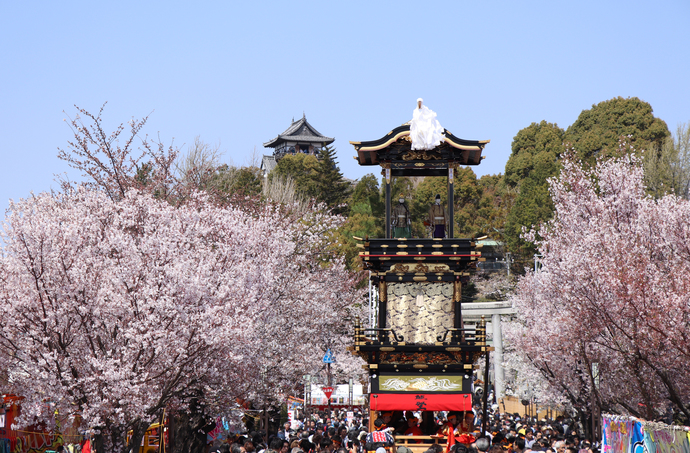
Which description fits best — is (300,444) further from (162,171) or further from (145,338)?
(162,171)

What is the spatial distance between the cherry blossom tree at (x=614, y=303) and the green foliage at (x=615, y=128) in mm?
33033

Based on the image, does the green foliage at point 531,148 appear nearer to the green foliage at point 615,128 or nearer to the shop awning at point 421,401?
the green foliage at point 615,128

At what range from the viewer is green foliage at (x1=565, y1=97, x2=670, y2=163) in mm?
68062

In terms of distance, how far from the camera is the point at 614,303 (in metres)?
23.0

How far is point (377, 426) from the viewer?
1722cm

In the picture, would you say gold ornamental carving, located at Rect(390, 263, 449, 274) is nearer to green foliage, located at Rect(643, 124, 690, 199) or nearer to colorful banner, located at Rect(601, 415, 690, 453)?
colorful banner, located at Rect(601, 415, 690, 453)

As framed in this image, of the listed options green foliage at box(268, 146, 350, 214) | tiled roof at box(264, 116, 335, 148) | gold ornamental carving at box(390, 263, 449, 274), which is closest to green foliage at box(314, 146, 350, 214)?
green foliage at box(268, 146, 350, 214)

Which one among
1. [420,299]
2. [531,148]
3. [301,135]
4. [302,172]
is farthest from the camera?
[301,135]

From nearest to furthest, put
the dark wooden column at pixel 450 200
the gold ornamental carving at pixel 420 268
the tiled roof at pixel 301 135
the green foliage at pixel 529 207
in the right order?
1. the gold ornamental carving at pixel 420 268
2. the dark wooden column at pixel 450 200
3. the green foliage at pixel 529 207
4. the tiled roof at pixel 301 135

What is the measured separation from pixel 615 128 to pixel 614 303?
52839 millimetres

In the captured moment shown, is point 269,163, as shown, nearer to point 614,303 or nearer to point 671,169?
point 671,169

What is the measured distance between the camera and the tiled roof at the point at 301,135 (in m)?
133

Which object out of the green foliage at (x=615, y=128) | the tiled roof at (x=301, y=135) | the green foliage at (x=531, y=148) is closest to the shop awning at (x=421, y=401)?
the green foliage at (x=615, y=128)

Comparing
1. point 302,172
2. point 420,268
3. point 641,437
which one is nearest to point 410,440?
point 420,268
